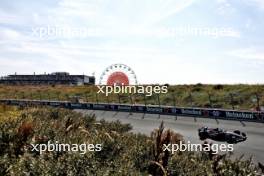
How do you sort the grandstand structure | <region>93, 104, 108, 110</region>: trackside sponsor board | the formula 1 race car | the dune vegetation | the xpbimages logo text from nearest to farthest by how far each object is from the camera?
1. the dune vegetation
2. the formula 1 race car
3. <region>93, 104, 108, 110</region>: trackside sponsor board
4. the xpbimages logo text
5. the grandstand structure

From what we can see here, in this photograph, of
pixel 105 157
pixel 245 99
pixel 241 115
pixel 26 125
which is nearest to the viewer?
pixel 105 157

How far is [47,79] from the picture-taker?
470 feet

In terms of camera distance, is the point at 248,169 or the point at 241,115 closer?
the point at 248,169

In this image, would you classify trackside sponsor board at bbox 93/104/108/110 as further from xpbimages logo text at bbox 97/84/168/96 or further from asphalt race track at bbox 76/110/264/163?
asphalt race track at bbox 76/110/264/163

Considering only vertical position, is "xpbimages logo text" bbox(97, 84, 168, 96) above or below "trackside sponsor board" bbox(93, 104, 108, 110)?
above

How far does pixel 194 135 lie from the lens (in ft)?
81.2

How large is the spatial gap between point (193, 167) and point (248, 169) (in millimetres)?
1161

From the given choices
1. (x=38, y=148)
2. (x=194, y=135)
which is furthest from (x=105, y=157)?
(x=194, y=135)

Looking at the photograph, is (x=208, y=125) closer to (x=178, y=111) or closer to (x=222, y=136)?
(x=222, y=136)

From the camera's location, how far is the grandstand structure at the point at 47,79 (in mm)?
136325

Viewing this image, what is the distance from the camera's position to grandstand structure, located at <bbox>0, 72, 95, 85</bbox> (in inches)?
5367

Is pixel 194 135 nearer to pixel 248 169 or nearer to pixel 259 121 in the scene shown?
pixel 259 121

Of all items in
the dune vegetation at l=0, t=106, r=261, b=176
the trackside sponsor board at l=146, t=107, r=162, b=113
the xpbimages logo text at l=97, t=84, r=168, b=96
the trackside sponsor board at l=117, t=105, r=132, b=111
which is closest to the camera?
the dune vegetation at l=0, t=106, r=261, b=176

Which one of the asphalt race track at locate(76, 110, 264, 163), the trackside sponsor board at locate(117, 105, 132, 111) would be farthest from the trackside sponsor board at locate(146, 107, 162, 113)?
the asphalt race track at locate(76, 110, 264, 163)
